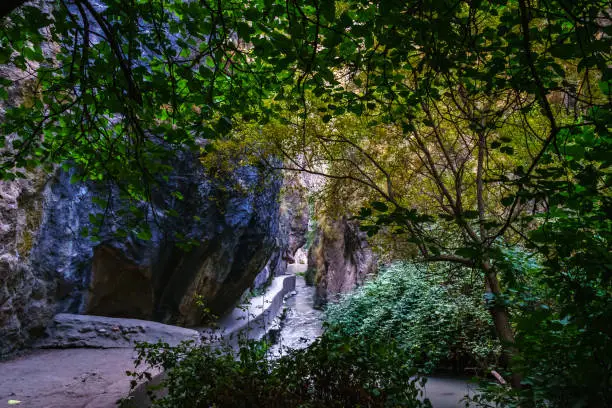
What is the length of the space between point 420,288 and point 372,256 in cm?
610

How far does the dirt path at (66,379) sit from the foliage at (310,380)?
5.66ft

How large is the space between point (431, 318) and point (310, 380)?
598cm

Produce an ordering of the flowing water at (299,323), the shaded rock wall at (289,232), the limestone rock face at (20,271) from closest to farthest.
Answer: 1. the limestone rock face at (20,271)
2. the flowing water at (299,323)
3. the shaded rock wall at (289,232)

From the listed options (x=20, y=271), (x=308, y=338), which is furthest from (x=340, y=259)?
(x=20, y=271)

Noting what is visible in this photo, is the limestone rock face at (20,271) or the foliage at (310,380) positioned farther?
the limestone rock face at (20,271)

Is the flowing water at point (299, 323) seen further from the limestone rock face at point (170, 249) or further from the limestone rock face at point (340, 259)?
the limestone rock face at point (170, 249)

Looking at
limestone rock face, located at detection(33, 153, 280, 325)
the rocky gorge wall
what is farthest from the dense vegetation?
limestone rock face, located at detection(33, 153, 280, 325)

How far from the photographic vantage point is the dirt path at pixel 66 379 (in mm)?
4422

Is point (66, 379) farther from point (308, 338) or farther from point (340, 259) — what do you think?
point (340, 259)

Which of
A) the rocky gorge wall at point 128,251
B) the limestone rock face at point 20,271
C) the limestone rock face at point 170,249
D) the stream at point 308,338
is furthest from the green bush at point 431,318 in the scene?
the limestone rock face at point 20,271

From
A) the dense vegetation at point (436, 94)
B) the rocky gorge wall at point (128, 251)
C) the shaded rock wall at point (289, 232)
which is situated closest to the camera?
the dense vegetation at point (436, 94)

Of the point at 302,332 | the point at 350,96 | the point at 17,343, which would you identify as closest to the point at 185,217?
the point at 17,343

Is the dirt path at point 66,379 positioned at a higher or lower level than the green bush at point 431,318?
lower

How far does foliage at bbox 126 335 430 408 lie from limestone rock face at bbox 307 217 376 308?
12280 mm
